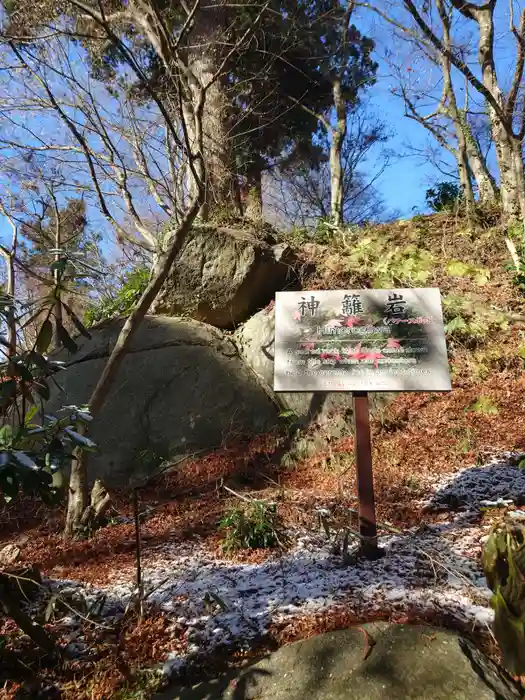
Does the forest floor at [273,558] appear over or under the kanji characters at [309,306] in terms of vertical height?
under

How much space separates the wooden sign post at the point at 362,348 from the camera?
3.61 meters

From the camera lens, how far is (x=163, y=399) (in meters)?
6.62

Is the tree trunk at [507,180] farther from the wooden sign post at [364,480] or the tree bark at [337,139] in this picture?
the wooden sign post at [364,480]

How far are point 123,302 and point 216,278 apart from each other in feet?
7.05

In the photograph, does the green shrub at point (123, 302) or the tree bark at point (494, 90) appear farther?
the green shrub at point (123, 302)

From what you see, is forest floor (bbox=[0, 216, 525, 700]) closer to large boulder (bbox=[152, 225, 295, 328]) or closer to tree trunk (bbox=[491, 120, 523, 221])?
tree trunk (bbox=[491, 120, 523, 221])

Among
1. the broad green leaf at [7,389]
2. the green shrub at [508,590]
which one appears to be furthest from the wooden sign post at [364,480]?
the broad green leaf at [7,389]

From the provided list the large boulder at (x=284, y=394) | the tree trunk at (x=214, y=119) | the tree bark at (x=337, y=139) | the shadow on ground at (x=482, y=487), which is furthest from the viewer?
the tree bark at (x=337, y=139)

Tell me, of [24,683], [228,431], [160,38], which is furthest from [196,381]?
[24,683]

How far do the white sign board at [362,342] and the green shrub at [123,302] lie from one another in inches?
207

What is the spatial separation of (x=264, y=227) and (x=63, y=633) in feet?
25.8

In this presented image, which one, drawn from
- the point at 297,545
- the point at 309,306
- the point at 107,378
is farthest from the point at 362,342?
the point at 107,378

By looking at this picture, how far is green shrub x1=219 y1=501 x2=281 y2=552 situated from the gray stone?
1.44 m

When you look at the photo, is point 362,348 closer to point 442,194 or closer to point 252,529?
point 252,529
